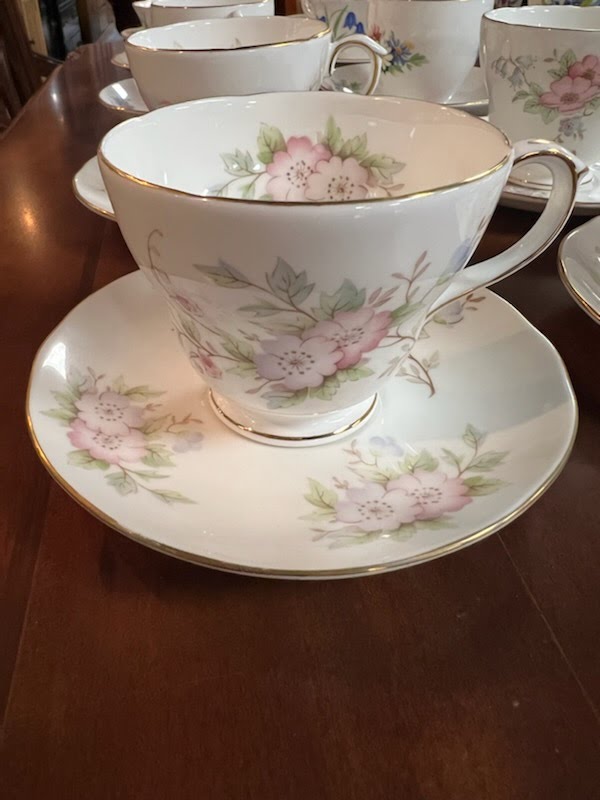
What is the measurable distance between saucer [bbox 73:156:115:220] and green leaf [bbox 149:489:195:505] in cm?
34

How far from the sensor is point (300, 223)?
27 centimetres

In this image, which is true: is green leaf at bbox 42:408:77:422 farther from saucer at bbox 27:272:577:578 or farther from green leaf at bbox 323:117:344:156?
green leaf at bbox 323:117:344:156

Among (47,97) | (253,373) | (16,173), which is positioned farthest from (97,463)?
(47,97)

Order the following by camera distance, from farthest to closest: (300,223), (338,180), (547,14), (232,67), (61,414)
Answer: (547,14), (232,67), (338,180), (61,414), (300,223)

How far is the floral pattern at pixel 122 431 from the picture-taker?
0.35m

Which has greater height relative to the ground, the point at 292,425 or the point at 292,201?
the point at 292,201

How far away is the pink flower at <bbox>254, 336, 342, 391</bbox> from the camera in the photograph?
0.34m

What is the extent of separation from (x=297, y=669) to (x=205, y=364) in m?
0.17

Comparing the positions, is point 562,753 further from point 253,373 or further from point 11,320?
point 11,320

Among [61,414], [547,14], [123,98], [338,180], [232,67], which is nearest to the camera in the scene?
[61,414]

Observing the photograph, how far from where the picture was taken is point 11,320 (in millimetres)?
511

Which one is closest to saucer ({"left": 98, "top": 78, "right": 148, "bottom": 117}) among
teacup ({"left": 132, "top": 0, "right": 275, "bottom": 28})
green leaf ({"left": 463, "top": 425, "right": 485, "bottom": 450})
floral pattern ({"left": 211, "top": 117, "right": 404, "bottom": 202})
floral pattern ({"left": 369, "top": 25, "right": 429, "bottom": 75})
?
teacup ({"left": 132, "top": 0, "right": 275, "bottom": 28})

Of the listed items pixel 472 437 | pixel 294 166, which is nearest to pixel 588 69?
pixel 294 166

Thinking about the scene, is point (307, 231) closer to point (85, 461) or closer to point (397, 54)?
point (85, 461)
